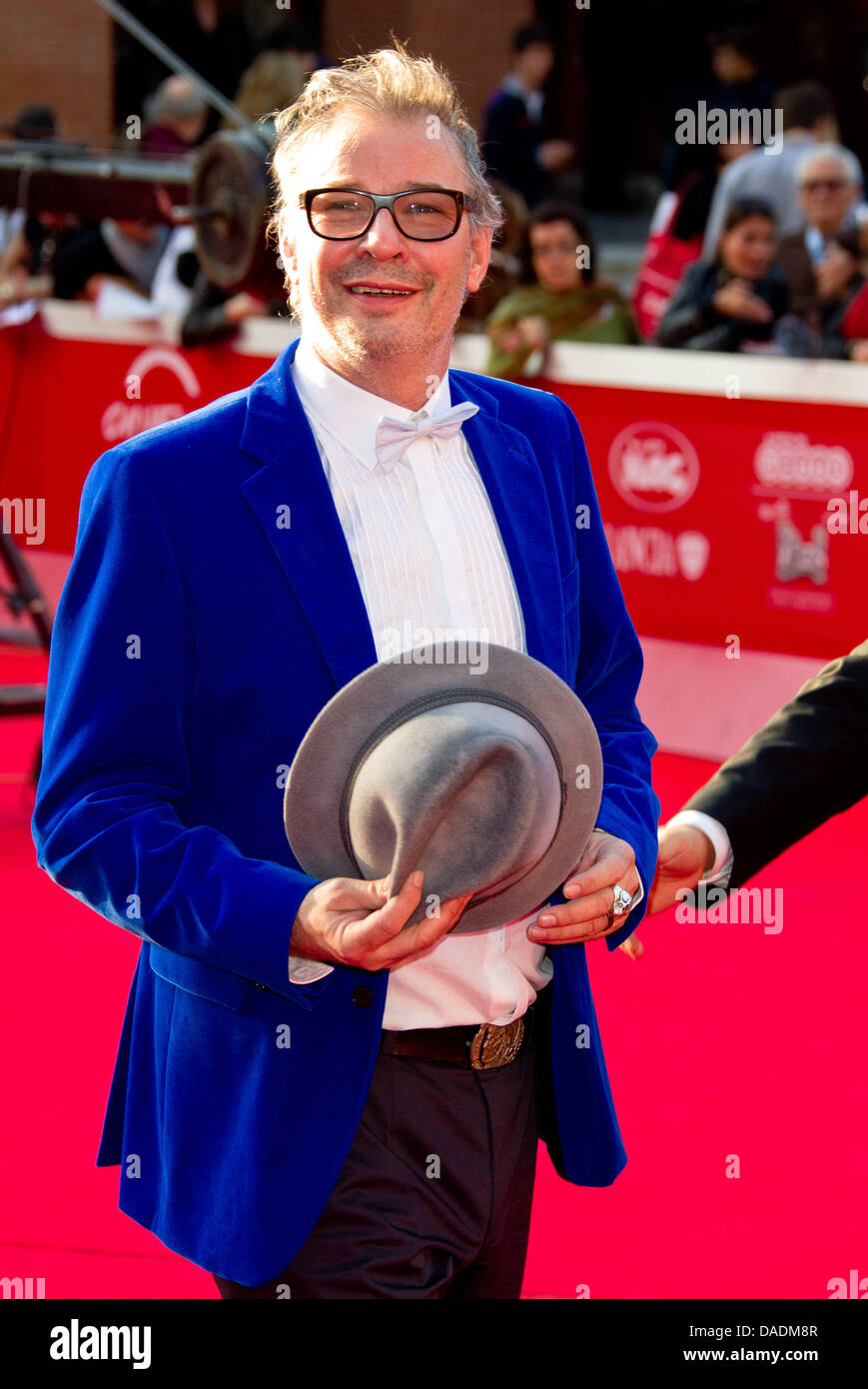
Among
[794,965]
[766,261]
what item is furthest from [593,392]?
[794,965]

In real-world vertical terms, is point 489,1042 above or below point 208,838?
below

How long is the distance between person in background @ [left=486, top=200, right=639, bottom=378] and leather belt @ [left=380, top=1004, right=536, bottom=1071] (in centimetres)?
602

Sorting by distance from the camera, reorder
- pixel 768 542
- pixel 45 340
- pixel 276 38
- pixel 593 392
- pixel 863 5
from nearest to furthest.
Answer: pixel 768 542
pixel 593 392
pixel 45 340
pixel 276 38
pixel 863 5

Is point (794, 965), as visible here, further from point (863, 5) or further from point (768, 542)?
point (863, 5)

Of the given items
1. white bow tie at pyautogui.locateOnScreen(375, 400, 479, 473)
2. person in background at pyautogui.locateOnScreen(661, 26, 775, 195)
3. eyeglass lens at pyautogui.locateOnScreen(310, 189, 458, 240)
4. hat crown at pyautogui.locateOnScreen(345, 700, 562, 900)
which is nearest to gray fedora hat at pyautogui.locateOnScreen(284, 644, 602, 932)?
hat crown at pyautogui.locateOnScreen(345, 700, 562, 900)

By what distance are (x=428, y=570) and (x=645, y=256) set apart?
795cm

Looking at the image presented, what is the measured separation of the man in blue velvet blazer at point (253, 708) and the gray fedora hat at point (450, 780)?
10 cm

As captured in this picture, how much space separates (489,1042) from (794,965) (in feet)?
11.2

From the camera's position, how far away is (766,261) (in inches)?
322

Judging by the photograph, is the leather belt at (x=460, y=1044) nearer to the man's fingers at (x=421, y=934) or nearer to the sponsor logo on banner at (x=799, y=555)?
the man's fingers at (x=421, y=934)

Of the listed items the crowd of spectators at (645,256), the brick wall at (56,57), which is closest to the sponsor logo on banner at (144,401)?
the crowd of spectators at (645,256)

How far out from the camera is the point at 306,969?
2.21 meters

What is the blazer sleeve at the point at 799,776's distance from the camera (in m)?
3.16

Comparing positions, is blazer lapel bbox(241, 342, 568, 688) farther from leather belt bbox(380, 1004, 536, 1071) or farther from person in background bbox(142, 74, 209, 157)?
person in background bbox(142, 74, 209, 157)
